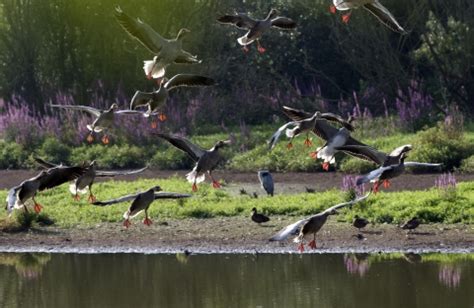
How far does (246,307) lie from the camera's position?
14.0 meters

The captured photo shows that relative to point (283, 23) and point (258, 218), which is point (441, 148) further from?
point (283, 23)

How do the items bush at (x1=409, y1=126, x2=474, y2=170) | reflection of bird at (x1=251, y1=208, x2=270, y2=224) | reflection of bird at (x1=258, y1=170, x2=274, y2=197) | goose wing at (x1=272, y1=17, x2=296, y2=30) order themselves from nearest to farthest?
1. goose wing at (x1=272, y1=17, x2=296, y2=30)
2. reflection of bird at (x1=251, y1=208, x2=270, y2=224)
3. reflection of bird at (x1=258, y1=170, x2=274, y2=197)
4. bush at (x1=409, y1=126, x2=474, y2=170)

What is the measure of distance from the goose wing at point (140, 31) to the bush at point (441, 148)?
10475mm

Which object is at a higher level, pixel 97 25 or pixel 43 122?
pixel 97 25

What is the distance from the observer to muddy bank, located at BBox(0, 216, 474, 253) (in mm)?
17062

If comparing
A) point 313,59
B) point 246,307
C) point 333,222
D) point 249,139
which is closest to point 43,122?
point 249,139

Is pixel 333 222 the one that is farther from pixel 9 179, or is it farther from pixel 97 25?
pixel 97 25

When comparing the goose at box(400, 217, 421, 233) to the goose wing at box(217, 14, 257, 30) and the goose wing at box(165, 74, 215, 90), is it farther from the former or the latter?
the goose wing at box(165, 74, 215, 90)

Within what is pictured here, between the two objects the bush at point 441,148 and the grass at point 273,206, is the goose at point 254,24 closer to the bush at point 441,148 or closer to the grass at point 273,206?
the grass at point 273,206

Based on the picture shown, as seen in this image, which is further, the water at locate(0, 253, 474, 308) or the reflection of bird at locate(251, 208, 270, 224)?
the reflection of bird at locate(251, 208, 270, 224)

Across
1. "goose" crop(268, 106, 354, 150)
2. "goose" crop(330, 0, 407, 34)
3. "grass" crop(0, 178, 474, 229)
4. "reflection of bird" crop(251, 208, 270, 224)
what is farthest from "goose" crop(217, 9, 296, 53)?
"grass" crop(0, 178, 474, 229)

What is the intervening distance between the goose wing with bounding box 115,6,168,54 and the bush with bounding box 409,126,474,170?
34.4 ft

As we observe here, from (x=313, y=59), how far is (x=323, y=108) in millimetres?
3630

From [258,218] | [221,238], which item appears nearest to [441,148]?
[258,218]
